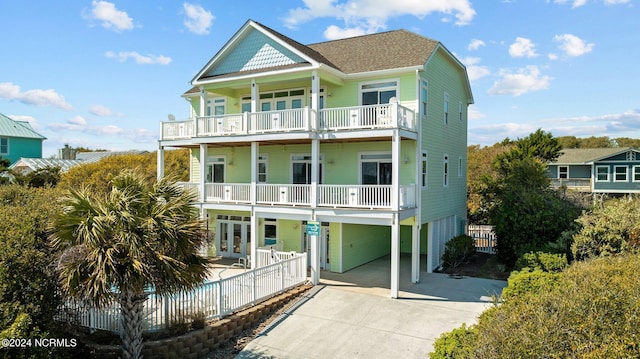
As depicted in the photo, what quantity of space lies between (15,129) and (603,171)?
202ft

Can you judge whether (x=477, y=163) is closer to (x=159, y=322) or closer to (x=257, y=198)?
(x=257, y=198)

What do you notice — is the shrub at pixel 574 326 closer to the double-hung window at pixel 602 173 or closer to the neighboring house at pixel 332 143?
the neighboring house at pixel 332 143

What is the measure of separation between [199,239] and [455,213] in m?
16.7

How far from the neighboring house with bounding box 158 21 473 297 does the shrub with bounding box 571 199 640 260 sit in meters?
5.86

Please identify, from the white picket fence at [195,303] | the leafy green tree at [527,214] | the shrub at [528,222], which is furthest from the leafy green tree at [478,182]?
the white picket fence at [195,303]

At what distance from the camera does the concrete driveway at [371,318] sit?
10.7 metres

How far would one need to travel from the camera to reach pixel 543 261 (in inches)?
603

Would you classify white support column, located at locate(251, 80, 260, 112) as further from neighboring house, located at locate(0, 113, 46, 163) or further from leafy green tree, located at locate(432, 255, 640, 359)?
neighboring house, located at locate(0, 113, 46, 163)

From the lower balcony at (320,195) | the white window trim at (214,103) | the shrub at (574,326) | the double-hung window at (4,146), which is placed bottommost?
the shrub at (574,326)

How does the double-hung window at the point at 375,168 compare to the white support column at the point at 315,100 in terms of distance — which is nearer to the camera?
the white support column at the point at 315,100

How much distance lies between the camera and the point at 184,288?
29.4 ft

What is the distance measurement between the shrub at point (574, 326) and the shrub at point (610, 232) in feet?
28.5

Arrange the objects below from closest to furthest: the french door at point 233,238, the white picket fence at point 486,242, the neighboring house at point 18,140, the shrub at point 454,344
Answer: the shrub at point 454,344, the french door at point 233,238, the white picket fence at point 486,242, the neighboring house at point 18,140

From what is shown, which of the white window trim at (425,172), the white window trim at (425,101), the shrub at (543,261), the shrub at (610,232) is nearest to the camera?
the shrub at (610,232)
